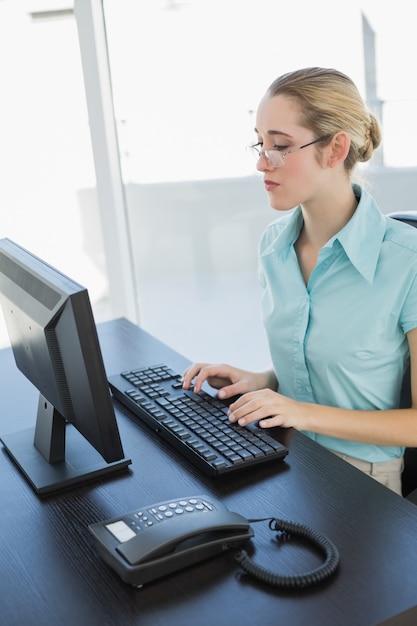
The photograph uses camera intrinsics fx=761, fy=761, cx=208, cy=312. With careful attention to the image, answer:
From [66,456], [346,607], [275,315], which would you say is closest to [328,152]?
[275,315]

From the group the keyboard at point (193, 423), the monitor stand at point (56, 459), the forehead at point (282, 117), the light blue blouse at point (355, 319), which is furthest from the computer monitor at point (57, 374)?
the forehead at point (282, 117)

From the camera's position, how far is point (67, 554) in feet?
3.61

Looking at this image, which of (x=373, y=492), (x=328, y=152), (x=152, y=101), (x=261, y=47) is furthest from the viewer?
(x=152, y=101)

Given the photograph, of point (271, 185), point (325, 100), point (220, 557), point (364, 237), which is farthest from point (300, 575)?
point (325, 100)

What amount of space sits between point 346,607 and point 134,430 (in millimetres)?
621

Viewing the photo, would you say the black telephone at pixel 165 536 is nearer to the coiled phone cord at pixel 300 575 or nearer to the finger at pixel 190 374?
the coiled phone cord at pixel 300 575

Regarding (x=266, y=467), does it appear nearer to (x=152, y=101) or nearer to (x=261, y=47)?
(x=261, y=47)

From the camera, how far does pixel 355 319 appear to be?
1548 mm

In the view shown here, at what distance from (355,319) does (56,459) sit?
0.65 m

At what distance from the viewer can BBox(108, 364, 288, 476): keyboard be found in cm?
128

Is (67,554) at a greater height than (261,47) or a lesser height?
lesser

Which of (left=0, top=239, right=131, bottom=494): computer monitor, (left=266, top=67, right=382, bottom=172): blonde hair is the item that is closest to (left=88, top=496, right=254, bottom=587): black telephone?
(left=0, top=239, right=131, bottom=494): computer monitor

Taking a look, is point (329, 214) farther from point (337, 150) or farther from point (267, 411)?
point (267, 411)

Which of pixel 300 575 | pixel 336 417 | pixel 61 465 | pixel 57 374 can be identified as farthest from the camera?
pixel 336 417
